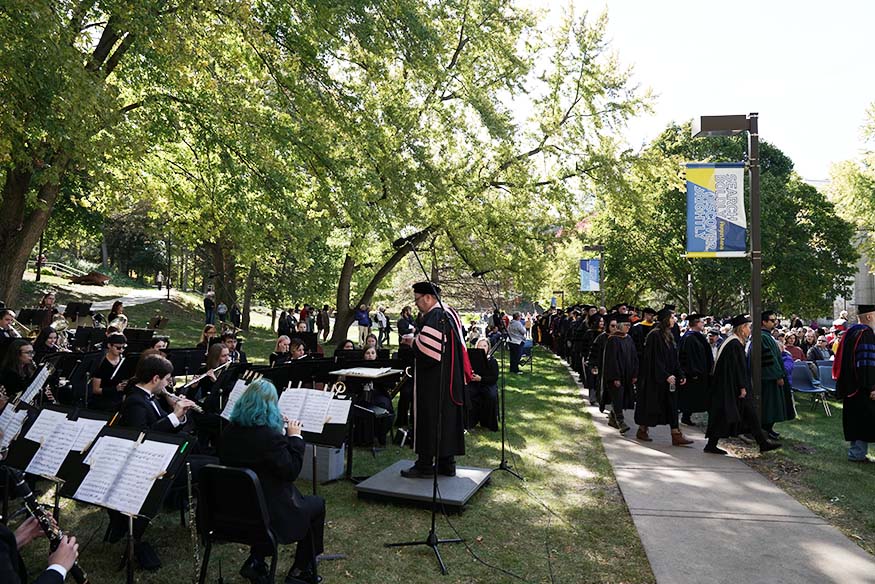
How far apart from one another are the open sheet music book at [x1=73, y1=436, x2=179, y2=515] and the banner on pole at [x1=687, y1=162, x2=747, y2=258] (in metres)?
8.19

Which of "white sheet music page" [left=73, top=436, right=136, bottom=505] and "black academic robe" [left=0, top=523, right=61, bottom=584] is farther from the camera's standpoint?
"white sheet music page" [left=73, top=436, right=136, bottom=505]

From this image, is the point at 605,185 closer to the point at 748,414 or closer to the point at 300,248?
the point at 300,248

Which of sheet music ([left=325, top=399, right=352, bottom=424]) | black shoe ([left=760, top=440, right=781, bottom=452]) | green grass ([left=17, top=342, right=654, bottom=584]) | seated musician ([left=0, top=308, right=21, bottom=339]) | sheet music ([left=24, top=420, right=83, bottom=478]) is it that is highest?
seated musician ([left=0, top=308, right=21, bottom=339])

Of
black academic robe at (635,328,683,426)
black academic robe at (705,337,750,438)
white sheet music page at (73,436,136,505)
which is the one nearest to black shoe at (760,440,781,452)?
black academic robe at (705,337,750,438)

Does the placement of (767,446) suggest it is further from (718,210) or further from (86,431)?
(86,431)

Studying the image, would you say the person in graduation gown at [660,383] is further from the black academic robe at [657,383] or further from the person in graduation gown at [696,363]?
the person in graduation gown at [696,363]

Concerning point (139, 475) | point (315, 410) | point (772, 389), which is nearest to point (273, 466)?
point (139, 475)

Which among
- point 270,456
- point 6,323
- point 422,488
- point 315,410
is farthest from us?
point 6,323

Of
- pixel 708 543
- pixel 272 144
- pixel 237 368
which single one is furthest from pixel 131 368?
pixel 708 543

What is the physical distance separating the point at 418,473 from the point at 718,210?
6.12 metres

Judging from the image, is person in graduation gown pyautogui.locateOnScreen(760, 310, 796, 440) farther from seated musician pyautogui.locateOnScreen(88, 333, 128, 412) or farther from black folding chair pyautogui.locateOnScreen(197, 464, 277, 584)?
seated musician pyautogui.locateOnScreen(88, 333, 128, 412)

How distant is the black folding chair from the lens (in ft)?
12.3

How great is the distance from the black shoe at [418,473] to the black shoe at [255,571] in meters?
2.42

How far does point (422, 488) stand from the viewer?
20.7 ft
